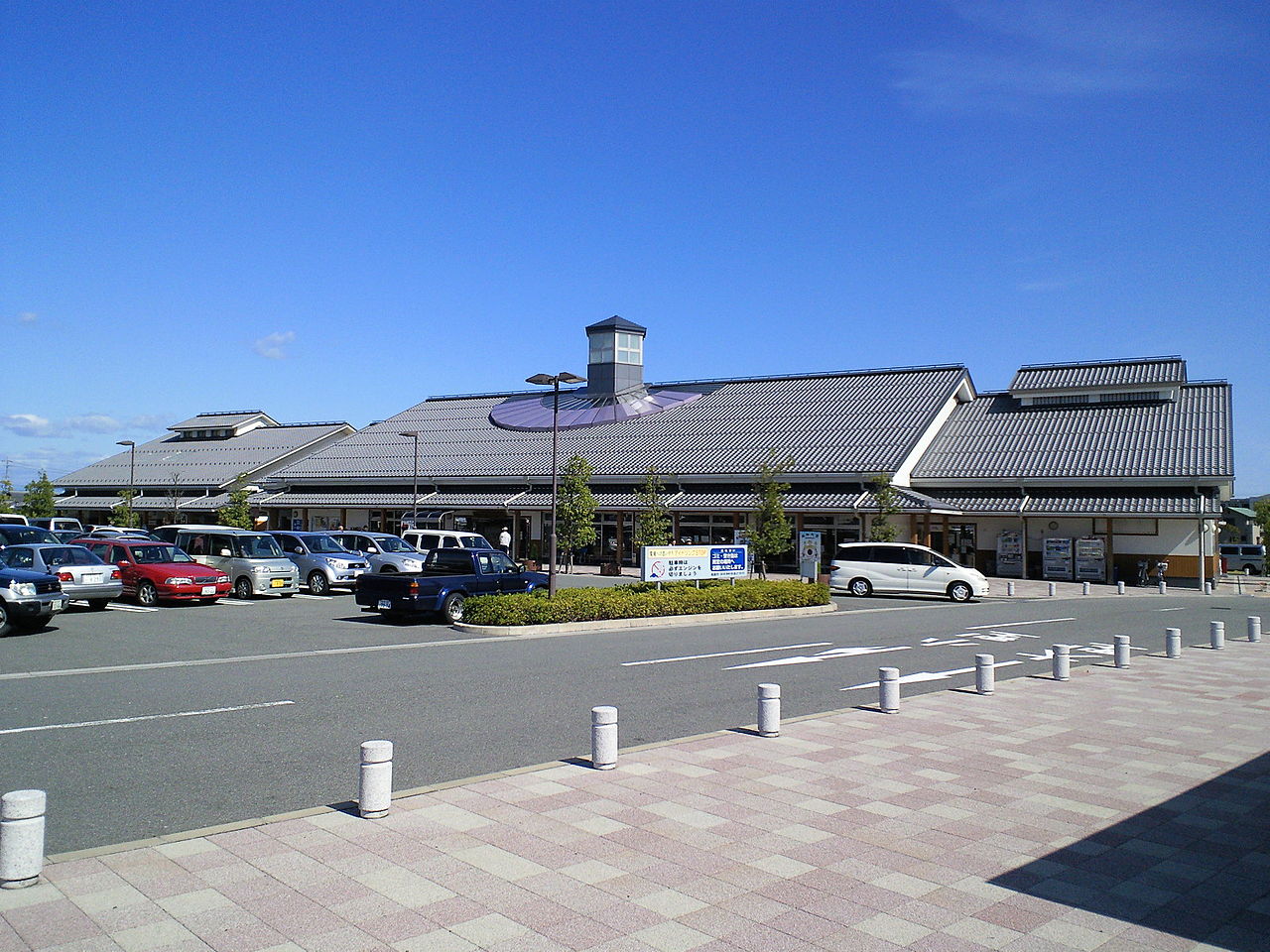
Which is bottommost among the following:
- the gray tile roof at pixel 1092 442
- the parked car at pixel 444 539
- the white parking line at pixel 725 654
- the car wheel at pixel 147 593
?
the white parking line at pixel 725 654

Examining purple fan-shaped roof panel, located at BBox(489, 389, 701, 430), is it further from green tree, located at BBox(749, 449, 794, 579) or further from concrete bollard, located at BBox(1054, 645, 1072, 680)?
concrete bollard, located at BBox(1054, 645, 1072, 680)

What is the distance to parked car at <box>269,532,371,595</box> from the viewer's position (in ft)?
89.0

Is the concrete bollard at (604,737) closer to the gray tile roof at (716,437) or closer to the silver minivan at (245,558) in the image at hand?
the silver minivan at (245,558)

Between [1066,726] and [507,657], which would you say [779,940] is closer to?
[1066,726]

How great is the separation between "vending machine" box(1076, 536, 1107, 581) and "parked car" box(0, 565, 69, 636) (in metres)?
34.0

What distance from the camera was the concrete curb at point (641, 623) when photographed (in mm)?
18531

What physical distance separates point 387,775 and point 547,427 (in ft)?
153

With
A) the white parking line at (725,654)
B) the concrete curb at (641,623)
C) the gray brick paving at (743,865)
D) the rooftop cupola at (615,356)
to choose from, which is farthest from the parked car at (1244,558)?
the gray brick paving at (743,865)

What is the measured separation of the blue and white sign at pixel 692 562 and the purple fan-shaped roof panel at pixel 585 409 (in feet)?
91.9

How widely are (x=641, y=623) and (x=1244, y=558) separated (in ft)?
142

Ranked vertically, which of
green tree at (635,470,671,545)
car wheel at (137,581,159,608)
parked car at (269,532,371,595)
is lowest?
car wheel at (137,581,159,608)

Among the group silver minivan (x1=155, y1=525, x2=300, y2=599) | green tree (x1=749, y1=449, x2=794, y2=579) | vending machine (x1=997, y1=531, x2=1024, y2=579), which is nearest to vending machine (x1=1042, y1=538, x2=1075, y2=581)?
vending machine (x1=997, y1=531, x2=1024, y2=579)

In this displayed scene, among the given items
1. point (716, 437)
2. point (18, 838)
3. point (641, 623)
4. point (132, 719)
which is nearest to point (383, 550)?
point (641, 623)

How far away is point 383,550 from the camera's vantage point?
98.0 feet
